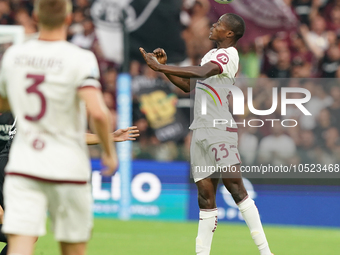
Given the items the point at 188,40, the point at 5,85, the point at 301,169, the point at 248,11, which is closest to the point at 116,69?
the point at 188,40

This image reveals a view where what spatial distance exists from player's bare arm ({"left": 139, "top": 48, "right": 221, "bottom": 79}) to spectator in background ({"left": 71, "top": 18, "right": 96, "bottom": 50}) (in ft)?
22.0

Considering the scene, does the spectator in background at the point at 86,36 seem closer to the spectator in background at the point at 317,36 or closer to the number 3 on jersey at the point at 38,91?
the spectator in background at the point at 317,36

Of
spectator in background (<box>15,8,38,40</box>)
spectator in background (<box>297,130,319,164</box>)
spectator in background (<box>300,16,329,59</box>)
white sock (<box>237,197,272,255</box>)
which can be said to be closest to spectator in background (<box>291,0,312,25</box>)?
spectator in background (<box>300,16,329,59</box>)

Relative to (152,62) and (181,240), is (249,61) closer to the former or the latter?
(181,240)

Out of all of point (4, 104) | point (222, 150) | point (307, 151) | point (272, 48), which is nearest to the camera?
point (4, 104)

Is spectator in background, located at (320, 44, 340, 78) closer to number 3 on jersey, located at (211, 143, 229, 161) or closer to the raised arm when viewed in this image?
number 3 on jersey, located at (211, 143, 229, 161)

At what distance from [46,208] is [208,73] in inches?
105

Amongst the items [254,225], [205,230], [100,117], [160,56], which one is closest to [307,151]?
[254,225]

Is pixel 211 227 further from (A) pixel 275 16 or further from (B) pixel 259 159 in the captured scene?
(A) pixel 275 16

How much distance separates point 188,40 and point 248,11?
1.25 metres

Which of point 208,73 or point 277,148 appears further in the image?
point 277,148

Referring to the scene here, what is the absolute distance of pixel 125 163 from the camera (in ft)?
36.4

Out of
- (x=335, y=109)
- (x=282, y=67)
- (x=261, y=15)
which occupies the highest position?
(x=261, y=15)

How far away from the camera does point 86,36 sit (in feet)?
41.1
